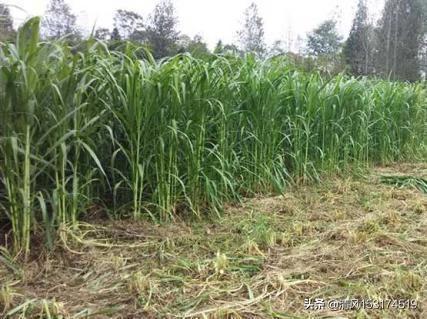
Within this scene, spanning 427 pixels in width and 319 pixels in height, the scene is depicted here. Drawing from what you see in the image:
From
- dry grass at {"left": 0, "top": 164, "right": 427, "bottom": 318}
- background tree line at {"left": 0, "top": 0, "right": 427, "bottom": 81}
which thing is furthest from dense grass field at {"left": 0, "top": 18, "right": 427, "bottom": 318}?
background tree line at {"left": 0, "top": 0, "right": 427, "bottom": 81}

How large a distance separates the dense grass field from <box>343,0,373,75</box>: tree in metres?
14.4

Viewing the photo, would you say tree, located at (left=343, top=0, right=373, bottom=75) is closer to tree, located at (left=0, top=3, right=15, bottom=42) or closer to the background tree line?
the background tree line

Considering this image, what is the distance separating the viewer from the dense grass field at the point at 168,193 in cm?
148

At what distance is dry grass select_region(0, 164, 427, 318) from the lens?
52.6 inches

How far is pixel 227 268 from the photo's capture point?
1621 mm

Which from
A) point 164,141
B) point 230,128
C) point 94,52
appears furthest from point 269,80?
point 94,52

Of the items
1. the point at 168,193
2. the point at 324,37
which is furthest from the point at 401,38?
the point at 168,193

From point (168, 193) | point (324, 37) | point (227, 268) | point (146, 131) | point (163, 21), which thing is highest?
point (163, 21)

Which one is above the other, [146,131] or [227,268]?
[146,131]

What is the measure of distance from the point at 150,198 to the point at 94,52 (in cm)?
78

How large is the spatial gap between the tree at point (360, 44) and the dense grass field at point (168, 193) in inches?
567

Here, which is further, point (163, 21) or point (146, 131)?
point (163, 21)

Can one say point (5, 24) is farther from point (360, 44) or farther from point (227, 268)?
point (360, 44)

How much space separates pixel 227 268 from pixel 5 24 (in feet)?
4.64
